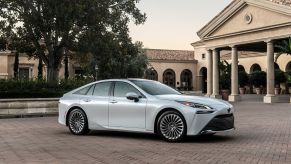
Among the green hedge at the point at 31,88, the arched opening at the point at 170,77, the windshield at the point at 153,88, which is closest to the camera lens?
the windshield at the point at 153,88

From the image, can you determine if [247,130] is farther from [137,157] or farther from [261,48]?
[261,48]

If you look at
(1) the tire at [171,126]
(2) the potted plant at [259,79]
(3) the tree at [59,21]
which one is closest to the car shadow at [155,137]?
(1) the tire at [171,126]

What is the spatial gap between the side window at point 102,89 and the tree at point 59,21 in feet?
37.3

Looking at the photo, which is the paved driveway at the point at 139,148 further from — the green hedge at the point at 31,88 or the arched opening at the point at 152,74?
the arched opening at the point at 152,74

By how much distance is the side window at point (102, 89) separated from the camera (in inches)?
→ 454

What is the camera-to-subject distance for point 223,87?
1695 inches

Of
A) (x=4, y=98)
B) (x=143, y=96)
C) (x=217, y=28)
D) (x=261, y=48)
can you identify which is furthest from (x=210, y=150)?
(x=261, y=48)

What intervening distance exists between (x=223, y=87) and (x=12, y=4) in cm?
2429

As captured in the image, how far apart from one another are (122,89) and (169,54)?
5843 cm

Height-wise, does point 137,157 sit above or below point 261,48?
below

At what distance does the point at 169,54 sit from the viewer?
6931 centimetres

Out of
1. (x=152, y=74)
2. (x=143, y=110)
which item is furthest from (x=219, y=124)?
(x=152, y=74)

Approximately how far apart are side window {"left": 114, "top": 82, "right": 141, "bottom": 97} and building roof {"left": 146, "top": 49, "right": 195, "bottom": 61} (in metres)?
53.7

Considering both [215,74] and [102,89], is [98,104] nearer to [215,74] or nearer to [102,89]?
[102,89]
